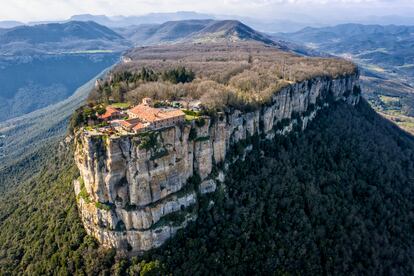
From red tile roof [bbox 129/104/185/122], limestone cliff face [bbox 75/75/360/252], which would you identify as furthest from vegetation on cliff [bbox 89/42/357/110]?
limestone cliff face [bbox 75/75/360/252]

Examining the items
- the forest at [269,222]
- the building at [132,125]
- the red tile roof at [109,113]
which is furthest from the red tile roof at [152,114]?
the forest at [269,222]

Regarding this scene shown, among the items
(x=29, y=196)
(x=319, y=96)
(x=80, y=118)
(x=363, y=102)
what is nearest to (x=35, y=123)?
(x=29, y=196)

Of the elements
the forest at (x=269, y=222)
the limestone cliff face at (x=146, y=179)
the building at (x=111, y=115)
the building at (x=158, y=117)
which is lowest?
the forest at (x=269, y=222)

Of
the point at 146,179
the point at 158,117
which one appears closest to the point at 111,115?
the point at 158,117

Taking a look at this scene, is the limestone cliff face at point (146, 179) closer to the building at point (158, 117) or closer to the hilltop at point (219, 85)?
the building at point (158, 117)

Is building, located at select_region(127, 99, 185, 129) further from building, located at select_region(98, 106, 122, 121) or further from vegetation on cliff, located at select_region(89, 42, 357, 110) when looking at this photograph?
vegetation on cliff, located at select_region(89, 42, 357, 110)

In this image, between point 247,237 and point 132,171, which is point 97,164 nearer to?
point 132,171
